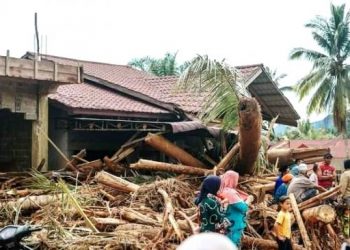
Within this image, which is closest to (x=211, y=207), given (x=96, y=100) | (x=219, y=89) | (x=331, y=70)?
(x=219, y=89)

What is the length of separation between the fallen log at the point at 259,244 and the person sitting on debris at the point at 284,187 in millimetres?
1070

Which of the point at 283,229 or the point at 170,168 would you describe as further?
the point at 170,168

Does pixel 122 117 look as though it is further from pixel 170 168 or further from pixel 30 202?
pixel 30 202

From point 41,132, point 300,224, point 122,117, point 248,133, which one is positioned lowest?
point 300,224

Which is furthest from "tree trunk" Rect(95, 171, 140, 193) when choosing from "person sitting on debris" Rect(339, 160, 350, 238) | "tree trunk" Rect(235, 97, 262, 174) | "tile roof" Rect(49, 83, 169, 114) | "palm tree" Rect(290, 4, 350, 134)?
"palm tree" Rect(290, 4, 350, 134)

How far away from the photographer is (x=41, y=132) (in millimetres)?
11359

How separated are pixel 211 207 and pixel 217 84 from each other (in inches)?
210

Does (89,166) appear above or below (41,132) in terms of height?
below

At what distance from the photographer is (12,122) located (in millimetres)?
13078

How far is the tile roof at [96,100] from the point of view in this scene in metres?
12.1

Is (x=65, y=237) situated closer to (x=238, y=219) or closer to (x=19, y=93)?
(x=238, y=219)

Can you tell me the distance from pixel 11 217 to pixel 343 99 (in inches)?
922

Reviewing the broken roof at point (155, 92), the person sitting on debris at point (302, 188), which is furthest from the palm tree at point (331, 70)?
the person sitting on debris at point (302, 188)

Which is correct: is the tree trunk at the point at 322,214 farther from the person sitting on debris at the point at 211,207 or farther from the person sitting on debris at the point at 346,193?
the person sitting on debris at the point at 211,207
